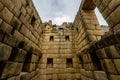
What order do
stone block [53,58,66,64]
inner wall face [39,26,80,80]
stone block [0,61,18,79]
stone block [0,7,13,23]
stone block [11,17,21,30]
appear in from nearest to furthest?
stone block [0,61,18,79]
stone block [0,7,13,23]
stone block [11,17,21,30]
inner wall face [39,26,80,80]
stone block [53,58,66,64]

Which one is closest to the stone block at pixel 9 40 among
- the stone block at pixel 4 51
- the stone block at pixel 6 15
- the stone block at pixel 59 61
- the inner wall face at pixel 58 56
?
the stone block at pixel 4 51

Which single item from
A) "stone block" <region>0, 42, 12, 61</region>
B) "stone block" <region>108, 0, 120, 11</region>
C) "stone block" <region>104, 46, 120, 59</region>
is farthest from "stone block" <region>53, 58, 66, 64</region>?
"stone block" <region>108, 0, 120, 11</region>

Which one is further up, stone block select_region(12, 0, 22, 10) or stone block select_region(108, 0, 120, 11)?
stone block select_region(12, 0, 22, 10)

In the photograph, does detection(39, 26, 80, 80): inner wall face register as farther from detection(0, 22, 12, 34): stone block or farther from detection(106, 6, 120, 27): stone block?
detection(106, 6, 120, 27): stone block

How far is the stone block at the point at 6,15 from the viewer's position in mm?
2606

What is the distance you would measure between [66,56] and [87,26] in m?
2.93

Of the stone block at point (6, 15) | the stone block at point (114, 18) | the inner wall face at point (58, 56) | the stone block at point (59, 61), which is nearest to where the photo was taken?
the stone block at point (114, 18)

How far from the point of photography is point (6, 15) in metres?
2.79

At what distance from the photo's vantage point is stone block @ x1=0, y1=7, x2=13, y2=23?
2.61 m

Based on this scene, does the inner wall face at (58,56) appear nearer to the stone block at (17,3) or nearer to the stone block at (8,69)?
the stone block at (8,69)

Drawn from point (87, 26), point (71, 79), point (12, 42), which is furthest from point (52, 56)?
point (12, 42)

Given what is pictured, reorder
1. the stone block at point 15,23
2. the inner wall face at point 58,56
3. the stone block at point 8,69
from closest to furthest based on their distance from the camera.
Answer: the stone block at point 8,69 → the stone block at point 15,23 → the inner wall face at point 58,56

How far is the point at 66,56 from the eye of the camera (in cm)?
691

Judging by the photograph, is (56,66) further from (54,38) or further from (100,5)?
(100,5)
